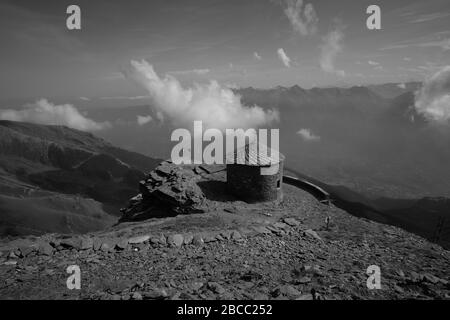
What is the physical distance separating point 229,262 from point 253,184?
42.0 feet

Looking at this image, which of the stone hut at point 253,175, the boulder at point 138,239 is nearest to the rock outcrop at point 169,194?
the stone hut at point 253,175

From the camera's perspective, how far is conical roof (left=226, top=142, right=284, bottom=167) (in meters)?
26.5

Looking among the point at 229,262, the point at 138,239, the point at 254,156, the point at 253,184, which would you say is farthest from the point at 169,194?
the point at 229,262

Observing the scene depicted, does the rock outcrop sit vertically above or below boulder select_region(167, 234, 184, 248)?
above

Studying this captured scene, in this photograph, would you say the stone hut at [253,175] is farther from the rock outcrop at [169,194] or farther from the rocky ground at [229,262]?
the rocky ground at [229,262]

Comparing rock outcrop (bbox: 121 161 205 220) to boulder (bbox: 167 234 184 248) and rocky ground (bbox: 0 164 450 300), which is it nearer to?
rocky ground (bbox: 0 164 450 300)

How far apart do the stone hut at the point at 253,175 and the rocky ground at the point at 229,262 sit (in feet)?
15.5

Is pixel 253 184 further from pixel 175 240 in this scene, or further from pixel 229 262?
pixel 229 262

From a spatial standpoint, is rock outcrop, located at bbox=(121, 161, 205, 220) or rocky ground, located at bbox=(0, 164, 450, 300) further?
rock outcrop, located at bbox=(121, 161, 205, 220)

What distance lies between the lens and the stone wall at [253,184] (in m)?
26.4

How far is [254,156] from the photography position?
2700 centimetres

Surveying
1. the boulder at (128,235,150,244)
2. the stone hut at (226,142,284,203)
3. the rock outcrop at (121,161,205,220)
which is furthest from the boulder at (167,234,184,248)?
the stone hut at (226,142,284,203)
